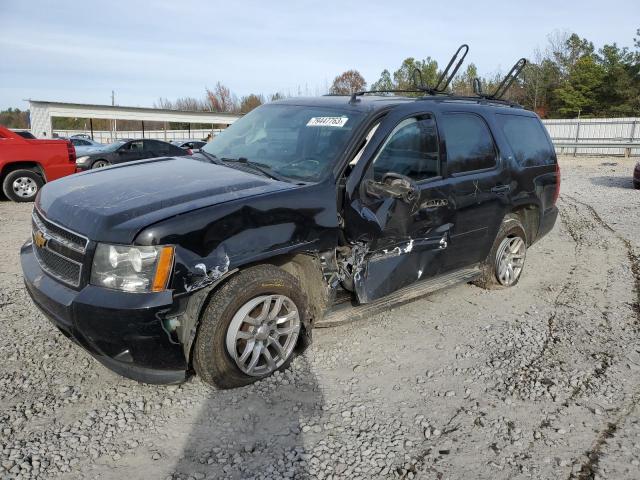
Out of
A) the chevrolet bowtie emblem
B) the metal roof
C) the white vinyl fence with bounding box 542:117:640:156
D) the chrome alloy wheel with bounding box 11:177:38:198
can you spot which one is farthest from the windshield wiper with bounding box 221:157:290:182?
the metal roof

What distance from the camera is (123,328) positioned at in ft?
9.12

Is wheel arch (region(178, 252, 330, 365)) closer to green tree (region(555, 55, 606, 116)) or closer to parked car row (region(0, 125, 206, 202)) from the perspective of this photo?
parked car row (region(0, 125, 206, 202))

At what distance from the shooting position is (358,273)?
3680 millimetres

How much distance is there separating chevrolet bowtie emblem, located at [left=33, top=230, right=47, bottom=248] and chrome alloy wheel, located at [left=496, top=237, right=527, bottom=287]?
160 inches

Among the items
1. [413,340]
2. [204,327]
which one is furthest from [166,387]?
[413,340]

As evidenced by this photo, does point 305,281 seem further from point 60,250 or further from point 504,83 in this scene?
point 504,83

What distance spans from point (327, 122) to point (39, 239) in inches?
87.6

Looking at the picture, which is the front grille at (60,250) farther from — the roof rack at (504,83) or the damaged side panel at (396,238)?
the roof rack at (504,83)

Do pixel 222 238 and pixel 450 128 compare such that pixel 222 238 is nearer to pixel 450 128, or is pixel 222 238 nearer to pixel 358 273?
pixel 358 273

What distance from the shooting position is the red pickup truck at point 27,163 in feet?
33.9

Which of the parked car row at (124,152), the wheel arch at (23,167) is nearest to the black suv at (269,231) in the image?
the wheel arch at (23,167)

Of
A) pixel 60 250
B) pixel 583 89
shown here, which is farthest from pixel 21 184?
pixel 583 89

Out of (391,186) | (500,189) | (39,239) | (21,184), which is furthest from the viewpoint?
(21,184)

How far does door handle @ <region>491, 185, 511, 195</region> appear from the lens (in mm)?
4759
